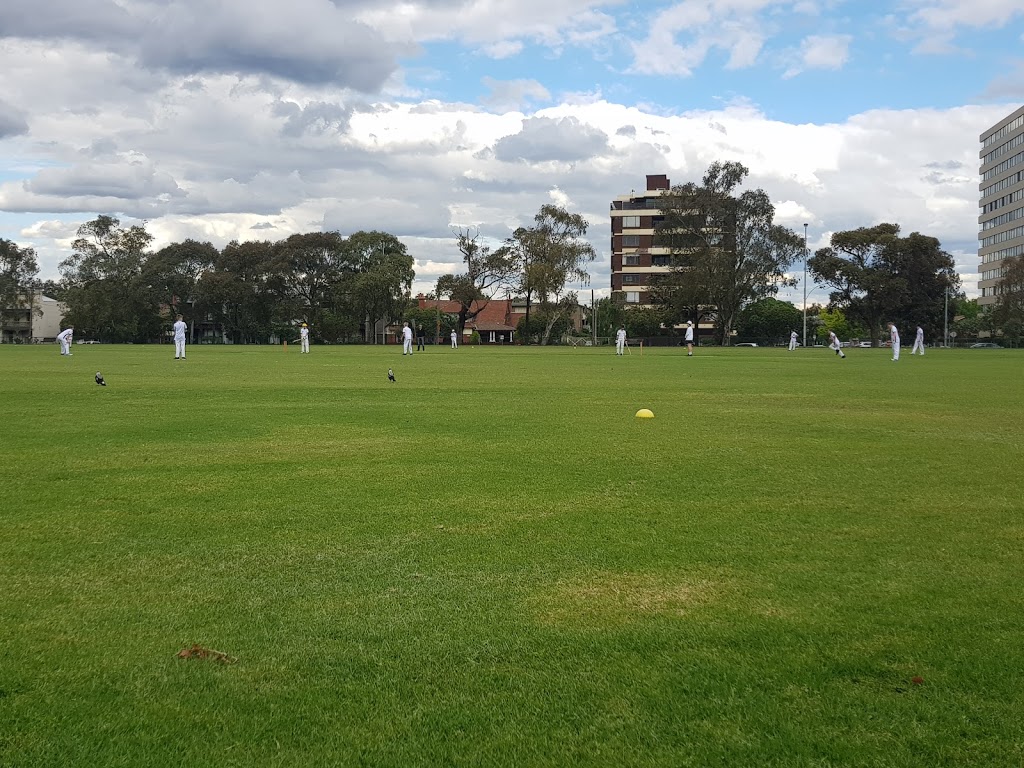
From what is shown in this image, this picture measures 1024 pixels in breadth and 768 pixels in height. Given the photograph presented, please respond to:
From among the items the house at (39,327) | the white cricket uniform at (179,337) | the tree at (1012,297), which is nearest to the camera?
the white cricket uniform at (179,337)

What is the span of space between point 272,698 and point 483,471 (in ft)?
19.8

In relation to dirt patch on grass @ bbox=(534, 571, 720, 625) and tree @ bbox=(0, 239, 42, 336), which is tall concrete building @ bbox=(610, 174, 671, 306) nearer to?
tree @ bbox=(0, 239, 42, 336)

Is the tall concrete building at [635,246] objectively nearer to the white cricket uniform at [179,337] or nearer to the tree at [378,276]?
the tree at [378,276]

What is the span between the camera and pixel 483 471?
393 inches

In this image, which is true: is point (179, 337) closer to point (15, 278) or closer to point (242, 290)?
point (242, 290)

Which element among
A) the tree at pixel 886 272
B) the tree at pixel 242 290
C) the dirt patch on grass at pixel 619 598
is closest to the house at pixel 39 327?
the tree at pixel 242 290

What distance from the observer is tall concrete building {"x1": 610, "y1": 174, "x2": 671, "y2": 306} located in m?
132

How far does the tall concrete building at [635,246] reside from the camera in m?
132

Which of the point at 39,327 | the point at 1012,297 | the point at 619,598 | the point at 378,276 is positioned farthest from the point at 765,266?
the point at 39,327

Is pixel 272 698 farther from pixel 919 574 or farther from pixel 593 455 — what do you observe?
pixel 593 455

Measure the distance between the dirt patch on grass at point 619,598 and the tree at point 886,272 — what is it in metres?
97.5

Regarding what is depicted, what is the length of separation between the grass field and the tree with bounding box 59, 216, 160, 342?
104345 mm

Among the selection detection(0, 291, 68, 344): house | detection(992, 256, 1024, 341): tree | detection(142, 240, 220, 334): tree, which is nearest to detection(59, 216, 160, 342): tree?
detection(142, 240, 220, 334): tree

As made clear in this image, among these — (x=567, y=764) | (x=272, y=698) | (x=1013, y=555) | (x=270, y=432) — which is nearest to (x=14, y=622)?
(x=272, y=698)
